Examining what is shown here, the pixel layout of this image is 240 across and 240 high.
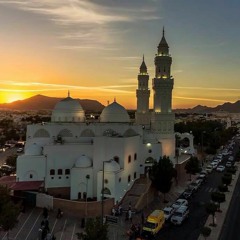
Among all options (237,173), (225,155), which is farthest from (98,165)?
(225,155)

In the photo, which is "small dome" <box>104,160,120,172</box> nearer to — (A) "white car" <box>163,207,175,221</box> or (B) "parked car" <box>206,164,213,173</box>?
(A) "white car" <box>163,207,175,221</box>

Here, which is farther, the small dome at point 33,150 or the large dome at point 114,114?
the large dome at point 114,114

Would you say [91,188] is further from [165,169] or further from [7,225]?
[7,225]

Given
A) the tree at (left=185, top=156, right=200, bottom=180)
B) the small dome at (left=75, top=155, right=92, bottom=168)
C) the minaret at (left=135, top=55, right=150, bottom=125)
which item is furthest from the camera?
the minaret at (left=135, top=55, right=150, bottom=125)

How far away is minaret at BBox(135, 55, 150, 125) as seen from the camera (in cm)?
5800

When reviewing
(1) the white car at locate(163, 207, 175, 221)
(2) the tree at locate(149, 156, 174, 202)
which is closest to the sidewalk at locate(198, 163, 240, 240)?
(1) the white car at locate(163, 207, 175, 221)

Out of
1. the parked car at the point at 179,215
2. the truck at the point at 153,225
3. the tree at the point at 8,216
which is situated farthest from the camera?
the parked car at the point at 179,215

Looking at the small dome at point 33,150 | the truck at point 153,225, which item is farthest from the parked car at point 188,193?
the small dome at point 33,150

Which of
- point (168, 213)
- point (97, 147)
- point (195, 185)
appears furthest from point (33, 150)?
point (195, 185)

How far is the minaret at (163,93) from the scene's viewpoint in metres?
47.2

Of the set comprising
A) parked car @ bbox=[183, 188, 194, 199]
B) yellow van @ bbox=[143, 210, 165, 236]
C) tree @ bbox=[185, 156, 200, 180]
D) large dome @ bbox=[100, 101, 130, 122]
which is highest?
large dome @ bbox=[100, 101, 130, 122]

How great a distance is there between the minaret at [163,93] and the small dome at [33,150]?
16750mm

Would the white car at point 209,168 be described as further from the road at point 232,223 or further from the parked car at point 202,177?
the road at point 232,223

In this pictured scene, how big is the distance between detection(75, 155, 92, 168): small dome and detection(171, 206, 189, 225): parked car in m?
10.9
